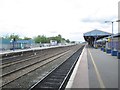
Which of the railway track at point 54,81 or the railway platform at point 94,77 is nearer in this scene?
the railway platform at point 94,77

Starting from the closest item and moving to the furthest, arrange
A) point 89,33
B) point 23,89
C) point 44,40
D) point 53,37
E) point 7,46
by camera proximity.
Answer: point 23,89 < point 7,46 < point 89,33 < point 44,40 < point 53,37

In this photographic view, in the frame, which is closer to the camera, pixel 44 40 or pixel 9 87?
pixel 9 87

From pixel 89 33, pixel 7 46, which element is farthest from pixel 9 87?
pixel 89 33

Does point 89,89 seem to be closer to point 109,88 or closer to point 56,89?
point 109,88

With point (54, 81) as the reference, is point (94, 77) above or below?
above

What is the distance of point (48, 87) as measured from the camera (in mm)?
10344

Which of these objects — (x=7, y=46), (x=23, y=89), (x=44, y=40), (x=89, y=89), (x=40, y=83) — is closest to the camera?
(x=89, y=89)

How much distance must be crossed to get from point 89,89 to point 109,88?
31.8 inches

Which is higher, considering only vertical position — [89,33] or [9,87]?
[89,33]

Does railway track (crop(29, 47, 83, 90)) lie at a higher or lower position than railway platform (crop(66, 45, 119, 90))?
lower

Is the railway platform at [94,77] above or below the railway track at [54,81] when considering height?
above

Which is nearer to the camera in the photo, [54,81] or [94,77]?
[94,77]

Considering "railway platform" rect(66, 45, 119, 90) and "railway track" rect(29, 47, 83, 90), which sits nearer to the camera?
"railway platform" rect(66, 45, 119, 90)

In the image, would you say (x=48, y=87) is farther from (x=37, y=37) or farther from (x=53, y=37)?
(x=53, y=37)
